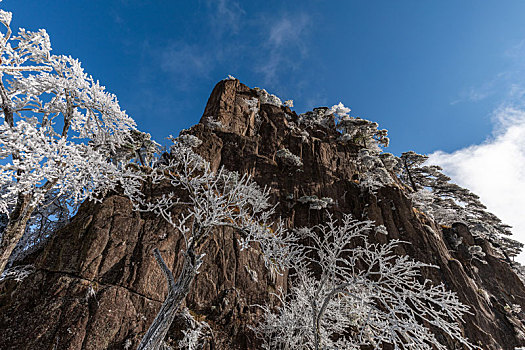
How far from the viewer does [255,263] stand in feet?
50.9

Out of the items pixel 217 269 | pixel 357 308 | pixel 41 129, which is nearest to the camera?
pixel 41 129

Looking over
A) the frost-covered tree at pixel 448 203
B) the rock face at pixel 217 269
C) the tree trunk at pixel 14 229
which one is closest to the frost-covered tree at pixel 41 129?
the tree trunk at pixel 14 229

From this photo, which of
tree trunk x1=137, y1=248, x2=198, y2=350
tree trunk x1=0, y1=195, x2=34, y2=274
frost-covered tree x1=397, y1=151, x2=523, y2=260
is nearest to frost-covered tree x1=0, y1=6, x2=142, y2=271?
tree trunk x1=0, y1=195, x2=34, y2=274

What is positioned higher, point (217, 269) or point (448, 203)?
point (448, 203)

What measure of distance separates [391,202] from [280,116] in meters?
17.5

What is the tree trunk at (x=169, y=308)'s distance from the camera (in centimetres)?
597

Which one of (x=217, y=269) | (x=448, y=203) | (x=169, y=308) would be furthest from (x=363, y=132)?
(x=169, y=308)

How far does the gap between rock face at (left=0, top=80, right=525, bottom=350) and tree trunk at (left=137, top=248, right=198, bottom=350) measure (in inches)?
228

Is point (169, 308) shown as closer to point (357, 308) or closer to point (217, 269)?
point (357, 308)

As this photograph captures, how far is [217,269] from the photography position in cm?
1416

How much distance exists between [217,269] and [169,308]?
801 centimetres

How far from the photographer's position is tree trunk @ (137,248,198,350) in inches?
235

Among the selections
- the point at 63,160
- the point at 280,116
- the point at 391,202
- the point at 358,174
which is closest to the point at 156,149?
the point at 280,116

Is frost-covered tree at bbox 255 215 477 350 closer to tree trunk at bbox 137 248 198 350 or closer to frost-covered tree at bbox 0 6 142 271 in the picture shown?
tree trunk at bbox 137 248 198 350
